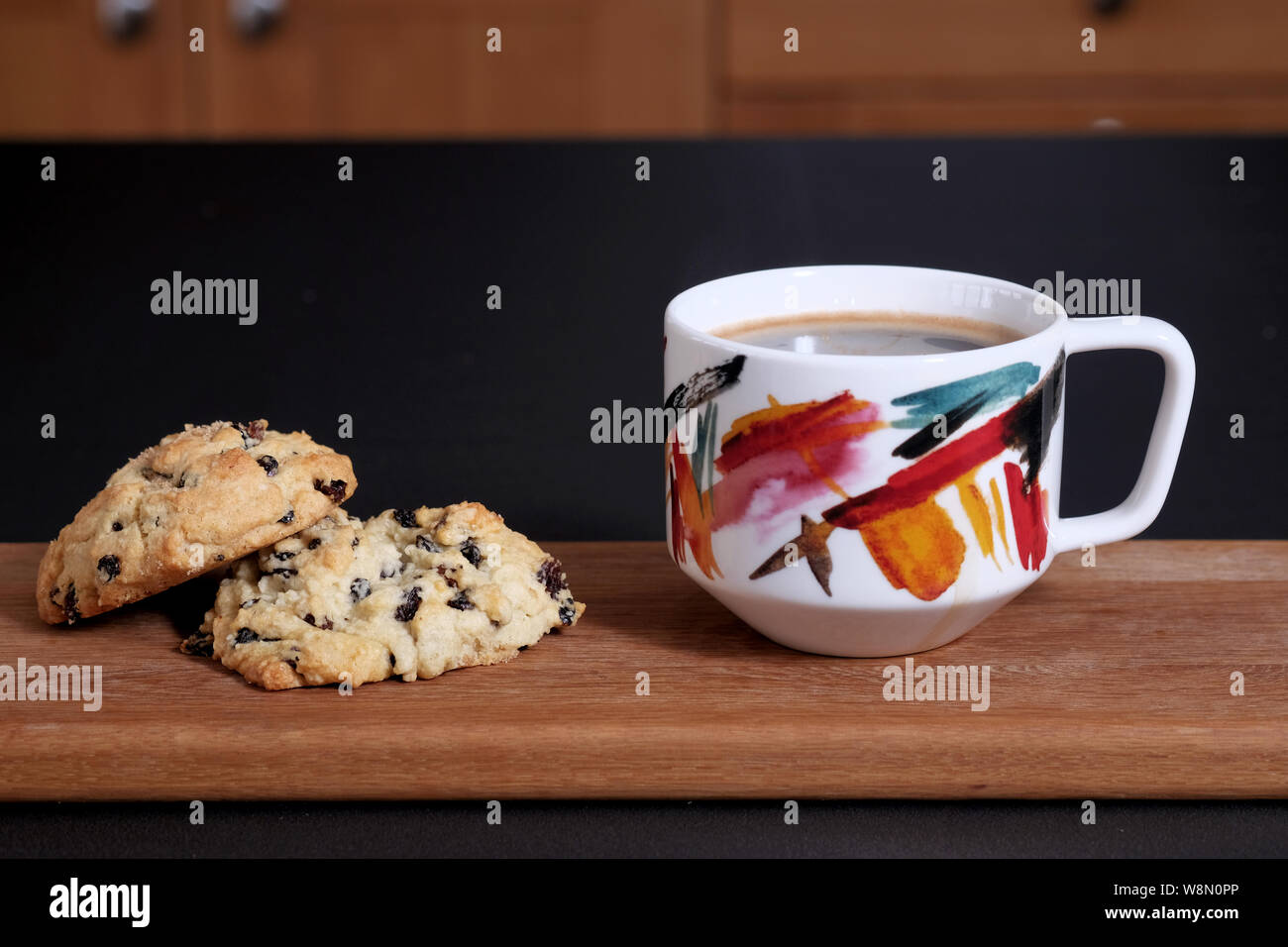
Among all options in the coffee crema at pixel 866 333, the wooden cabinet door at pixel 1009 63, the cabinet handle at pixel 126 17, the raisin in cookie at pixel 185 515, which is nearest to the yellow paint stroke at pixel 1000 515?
the coffee crema at pixel 866 333

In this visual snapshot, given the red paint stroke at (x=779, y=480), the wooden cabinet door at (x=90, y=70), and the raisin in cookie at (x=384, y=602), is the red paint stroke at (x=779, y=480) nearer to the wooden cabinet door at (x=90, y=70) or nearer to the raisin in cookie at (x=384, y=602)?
the raisin in cookie at (x=384, y=602)

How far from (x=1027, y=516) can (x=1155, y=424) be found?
0.39 ft

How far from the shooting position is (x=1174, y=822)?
77 centimetres

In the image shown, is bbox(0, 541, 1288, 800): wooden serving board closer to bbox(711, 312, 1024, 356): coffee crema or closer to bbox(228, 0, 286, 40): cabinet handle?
bbox(711, 312, 1024, 356): coffee crema

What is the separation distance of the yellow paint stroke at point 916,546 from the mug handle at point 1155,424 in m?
0.10

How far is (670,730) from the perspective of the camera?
76 cm

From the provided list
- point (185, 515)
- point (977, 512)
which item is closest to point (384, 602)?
point (185, 515)

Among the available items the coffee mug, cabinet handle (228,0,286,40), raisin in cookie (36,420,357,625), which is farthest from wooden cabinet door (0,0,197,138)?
the coffee mug

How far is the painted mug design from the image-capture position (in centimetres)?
76

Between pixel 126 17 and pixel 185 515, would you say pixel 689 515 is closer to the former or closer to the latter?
pixel 185 515

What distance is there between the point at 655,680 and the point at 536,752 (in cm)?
10

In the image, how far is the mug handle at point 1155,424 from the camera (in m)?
0.82

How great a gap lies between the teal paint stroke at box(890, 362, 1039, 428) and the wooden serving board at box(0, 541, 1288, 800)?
16cm

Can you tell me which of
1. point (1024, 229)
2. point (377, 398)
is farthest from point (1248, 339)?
point (377, 398)
